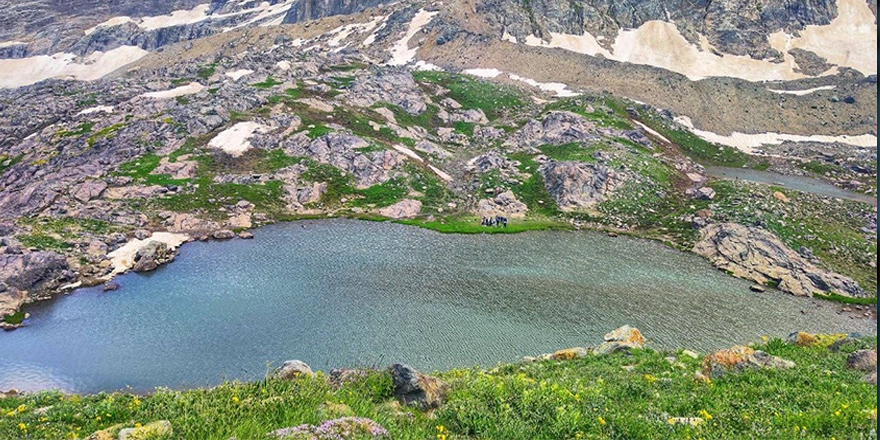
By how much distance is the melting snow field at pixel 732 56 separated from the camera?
556ft

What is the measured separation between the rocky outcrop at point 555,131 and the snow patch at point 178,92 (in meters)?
85.6

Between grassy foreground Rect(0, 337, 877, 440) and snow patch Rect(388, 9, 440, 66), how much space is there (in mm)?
174038

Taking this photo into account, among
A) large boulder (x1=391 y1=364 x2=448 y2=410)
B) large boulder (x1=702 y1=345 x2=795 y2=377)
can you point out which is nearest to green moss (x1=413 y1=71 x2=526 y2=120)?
A: large boulder (x1=702 y1=345 x2=795 y2=377)

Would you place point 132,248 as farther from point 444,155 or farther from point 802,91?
point 802,91

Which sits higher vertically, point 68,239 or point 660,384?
point 660,384

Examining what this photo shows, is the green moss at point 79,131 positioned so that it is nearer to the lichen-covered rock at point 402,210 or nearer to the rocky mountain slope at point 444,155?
the rocky mountain slope at point 444,155

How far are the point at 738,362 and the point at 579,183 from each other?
7755cm

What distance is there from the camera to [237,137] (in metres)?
108

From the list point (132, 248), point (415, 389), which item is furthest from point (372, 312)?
point (132, 248)

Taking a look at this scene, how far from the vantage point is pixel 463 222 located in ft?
279

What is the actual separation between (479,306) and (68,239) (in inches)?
2443

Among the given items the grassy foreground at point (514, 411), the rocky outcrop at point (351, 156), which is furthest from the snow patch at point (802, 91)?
the grassy foreground at point (514, 411)

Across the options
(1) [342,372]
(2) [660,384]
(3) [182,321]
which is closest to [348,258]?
(3) [182,321]

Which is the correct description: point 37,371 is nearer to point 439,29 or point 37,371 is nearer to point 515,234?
point 515,234
